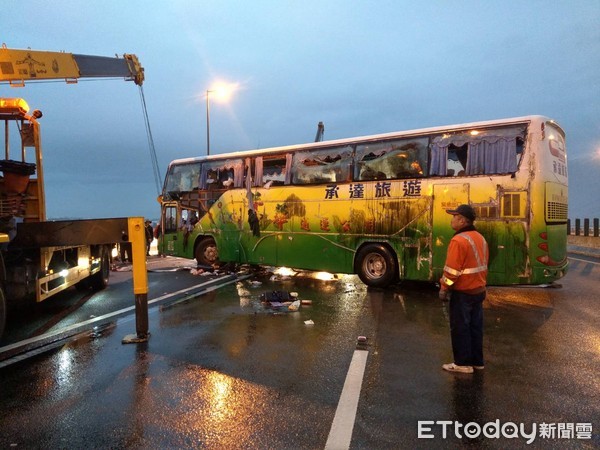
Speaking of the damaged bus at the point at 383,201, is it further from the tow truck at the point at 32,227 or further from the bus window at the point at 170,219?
the tow truck at the point at 32,227

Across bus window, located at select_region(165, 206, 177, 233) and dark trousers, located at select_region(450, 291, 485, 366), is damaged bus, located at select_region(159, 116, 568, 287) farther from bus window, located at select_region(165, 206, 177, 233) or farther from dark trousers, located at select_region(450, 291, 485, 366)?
dark trousers, located at select_region(450, 291, 485, 366)

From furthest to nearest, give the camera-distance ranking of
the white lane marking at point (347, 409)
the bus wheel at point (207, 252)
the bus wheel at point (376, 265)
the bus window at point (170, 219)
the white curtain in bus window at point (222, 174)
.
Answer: the bus window at point (170, 219), the bus wheel at point (207, 252), the white curtain in bus window at point (222, 174), the bus wheel at point (376, 265), the white lane marking at point (347, 409)

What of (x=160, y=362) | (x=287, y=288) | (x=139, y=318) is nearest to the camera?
(x=160, y=362)

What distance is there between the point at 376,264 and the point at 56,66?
8781mm

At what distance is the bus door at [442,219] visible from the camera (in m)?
8.83

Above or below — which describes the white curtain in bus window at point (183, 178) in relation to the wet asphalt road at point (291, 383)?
above

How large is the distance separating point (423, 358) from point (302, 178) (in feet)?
22.5

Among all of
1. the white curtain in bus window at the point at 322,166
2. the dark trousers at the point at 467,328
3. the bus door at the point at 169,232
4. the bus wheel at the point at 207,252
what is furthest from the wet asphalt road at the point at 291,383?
the bus door at the point at 169,232

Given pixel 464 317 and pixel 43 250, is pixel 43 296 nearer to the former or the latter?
pixel 43 250

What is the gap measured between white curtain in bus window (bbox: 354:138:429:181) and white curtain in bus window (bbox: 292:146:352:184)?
31 cm

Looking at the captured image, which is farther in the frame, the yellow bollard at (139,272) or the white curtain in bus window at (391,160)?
the white curtain in bus window at (391,160)

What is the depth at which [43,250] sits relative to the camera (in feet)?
21.7

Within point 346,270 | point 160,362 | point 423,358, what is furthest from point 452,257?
point 346,270

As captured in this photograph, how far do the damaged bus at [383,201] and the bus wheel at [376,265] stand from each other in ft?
0.08
